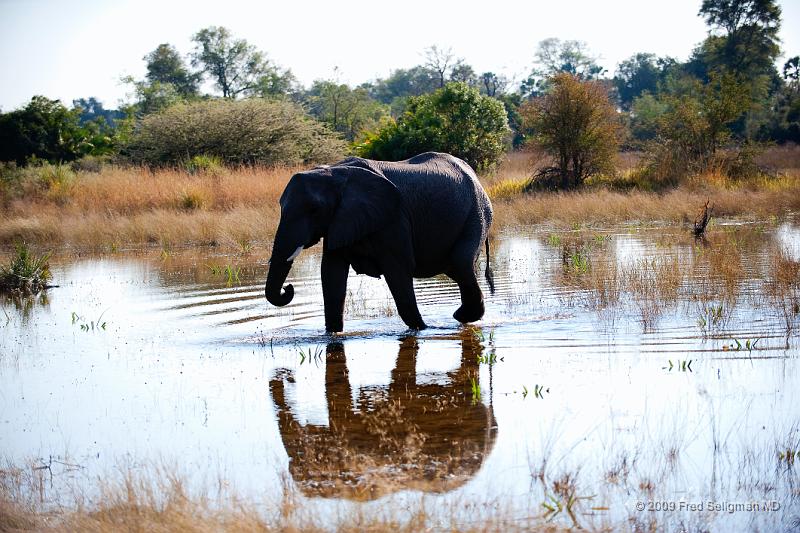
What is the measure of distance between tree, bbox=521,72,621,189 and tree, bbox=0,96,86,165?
17.8 metres

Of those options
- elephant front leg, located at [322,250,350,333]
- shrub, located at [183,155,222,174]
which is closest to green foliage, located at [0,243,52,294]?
elephant front leg, located at [322,250,350,333]

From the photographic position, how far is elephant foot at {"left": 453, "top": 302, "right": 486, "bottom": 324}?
34.9 feet

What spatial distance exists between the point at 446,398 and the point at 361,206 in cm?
256

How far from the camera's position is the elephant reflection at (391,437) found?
18.7 feet

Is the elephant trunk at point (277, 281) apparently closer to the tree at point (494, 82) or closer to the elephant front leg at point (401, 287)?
the elephant front leg at point (401, 287)

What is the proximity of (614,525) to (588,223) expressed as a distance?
18009 mm

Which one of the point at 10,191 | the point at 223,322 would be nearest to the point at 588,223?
the point at 223,322

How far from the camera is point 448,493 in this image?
214 inches

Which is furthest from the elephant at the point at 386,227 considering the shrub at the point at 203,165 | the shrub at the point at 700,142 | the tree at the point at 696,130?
the shrub at the point at 203,165

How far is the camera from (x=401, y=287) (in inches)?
387

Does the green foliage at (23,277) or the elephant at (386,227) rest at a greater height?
the elephant at (386,227)

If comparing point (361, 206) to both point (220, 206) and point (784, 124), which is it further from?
point (784, 124)

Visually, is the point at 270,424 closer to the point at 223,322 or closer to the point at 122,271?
the point at 223,322

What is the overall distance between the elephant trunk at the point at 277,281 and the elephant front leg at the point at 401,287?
990 mm
